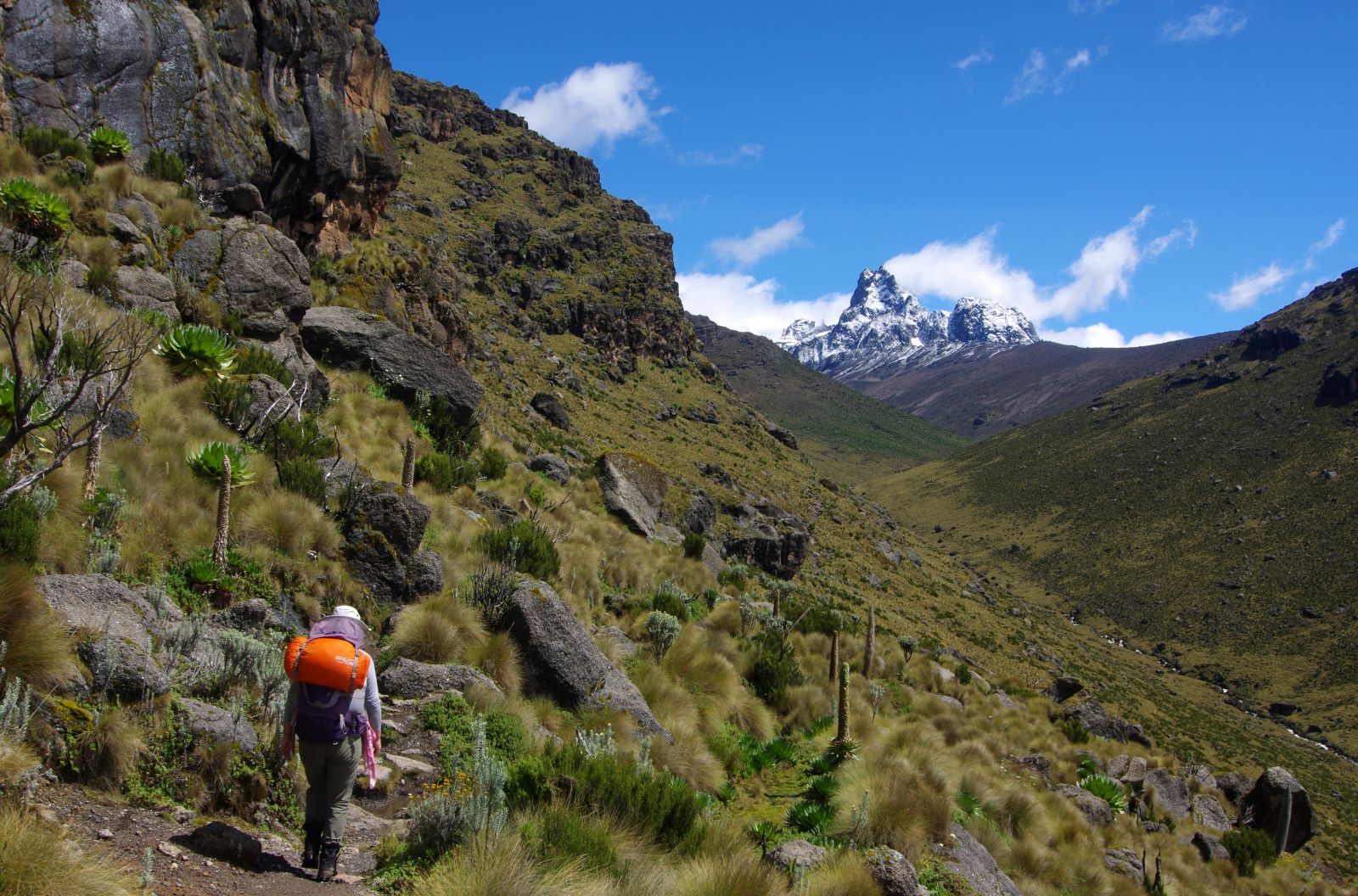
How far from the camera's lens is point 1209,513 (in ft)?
270

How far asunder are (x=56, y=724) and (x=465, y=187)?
84554 millimetres

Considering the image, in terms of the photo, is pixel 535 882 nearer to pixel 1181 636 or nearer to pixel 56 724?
pixel 56 724

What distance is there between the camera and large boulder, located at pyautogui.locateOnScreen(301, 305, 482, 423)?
15.1 metres

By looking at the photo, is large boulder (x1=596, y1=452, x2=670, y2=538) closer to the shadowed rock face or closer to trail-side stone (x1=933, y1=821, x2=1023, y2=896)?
the shadowed rock face

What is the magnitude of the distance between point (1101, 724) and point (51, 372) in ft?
89.8

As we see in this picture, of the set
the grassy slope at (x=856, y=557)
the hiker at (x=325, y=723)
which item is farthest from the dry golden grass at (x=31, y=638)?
the grassy slope at (x=856, y=557)

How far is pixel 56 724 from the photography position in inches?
177

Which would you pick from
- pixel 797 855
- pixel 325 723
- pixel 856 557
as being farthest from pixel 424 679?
pixel 856 557

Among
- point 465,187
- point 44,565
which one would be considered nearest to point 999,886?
point 44,565

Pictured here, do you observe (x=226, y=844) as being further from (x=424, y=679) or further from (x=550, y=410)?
(x=550, y=410)

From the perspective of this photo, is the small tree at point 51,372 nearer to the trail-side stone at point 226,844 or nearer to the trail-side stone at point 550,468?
the trail-side stone at point 226,844

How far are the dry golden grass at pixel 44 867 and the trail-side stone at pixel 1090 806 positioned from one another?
1482cm

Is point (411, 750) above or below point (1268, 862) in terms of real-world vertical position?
above

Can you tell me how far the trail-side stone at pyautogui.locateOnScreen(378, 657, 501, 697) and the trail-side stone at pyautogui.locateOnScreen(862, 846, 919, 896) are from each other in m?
3.99
